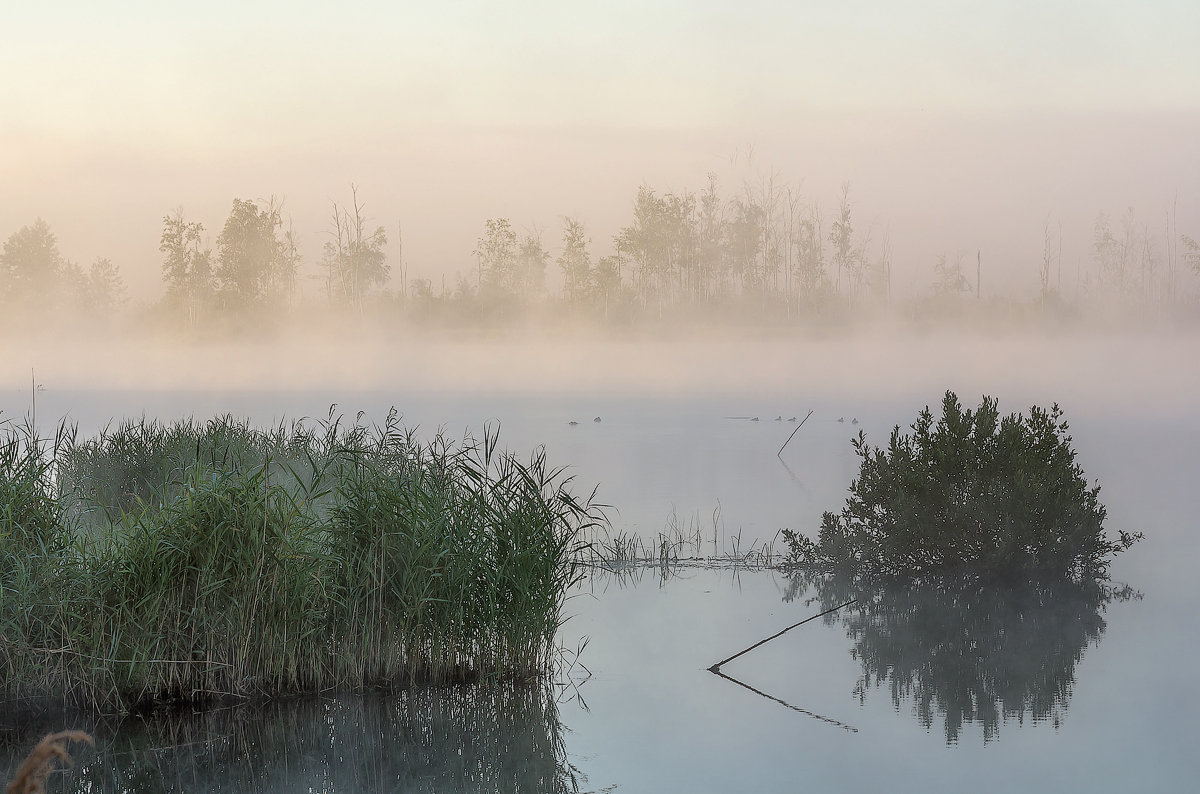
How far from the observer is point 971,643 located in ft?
30.3

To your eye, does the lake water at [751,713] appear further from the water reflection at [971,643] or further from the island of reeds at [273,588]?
the island of reeds at [273,588]

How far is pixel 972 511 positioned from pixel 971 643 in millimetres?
1907

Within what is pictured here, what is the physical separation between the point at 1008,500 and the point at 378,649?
6130 millimetres

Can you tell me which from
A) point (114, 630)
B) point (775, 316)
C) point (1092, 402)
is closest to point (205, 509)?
point (114, 630)

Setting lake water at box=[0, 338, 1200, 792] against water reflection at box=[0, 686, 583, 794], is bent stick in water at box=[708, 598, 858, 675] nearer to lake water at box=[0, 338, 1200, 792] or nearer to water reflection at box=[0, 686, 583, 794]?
lake water at box=[0, 338, 1200, 792]

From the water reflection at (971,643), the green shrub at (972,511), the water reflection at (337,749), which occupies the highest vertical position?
the green shrub at (972,511)

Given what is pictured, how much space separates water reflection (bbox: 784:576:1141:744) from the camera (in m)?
7.90

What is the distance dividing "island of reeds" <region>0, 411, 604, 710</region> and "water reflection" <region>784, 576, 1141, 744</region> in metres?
2.67

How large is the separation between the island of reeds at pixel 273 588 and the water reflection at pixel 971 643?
2.67m

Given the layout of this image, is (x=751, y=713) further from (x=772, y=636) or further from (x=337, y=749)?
(x=337, y=749)

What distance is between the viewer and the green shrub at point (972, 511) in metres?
10.8

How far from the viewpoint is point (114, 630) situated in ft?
23.2

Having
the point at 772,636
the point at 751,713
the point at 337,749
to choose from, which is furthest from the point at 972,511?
the point at 337,749

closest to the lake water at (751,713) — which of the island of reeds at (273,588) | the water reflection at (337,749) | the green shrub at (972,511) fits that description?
the water reflection at (337,749)
